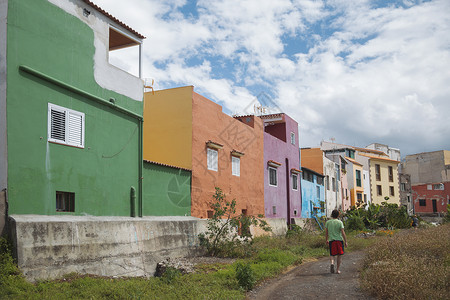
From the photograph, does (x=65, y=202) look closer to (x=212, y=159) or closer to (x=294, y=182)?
(x=212, y=159)

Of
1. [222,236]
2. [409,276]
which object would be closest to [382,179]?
[222,236]

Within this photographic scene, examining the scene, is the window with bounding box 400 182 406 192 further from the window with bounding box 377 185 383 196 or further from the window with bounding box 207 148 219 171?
the window with bounding box 207 148 219 171

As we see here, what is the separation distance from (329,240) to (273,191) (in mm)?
14589

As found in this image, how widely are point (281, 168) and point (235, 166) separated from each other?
21.6 feet

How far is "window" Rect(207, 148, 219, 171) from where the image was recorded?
18517 mm

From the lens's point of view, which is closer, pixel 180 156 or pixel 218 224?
pixel 218 224

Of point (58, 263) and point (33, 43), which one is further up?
point (33, 43)

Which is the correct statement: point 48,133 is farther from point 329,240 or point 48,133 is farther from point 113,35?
point 329,240

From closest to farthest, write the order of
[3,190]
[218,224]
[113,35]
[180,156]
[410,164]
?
[3,190]
[113,35]
[218,224]
[180,156]
[410,164]

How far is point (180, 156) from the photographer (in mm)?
17406

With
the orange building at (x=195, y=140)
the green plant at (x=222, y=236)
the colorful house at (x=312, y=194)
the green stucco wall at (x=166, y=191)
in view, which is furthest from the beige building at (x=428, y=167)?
the green stucco wall at (x=166, y=191)

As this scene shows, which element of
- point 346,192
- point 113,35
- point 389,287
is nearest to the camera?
point 389,287

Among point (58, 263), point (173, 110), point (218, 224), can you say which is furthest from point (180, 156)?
point (58, 263)

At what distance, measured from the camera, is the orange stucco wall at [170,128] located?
1742cm
